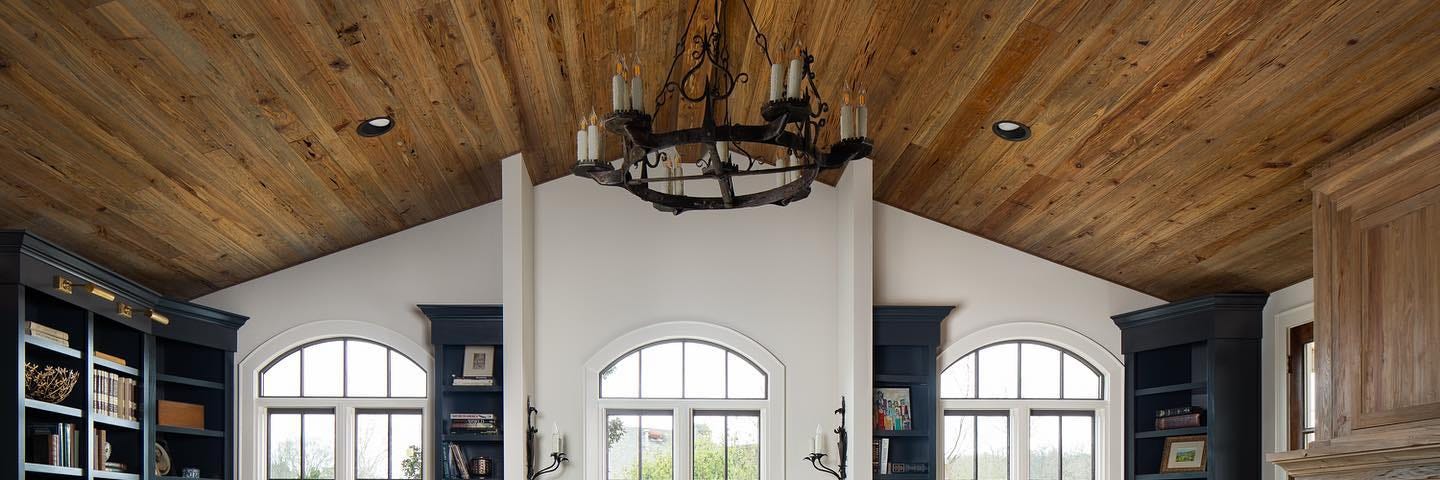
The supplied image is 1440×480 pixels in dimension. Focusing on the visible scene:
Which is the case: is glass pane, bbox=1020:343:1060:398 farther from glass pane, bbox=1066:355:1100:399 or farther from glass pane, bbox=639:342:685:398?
glass pane, bbox=639:342:685:398

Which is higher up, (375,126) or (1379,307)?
(375,126)

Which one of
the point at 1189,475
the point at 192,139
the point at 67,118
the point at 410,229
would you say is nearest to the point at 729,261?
the point at 410,229

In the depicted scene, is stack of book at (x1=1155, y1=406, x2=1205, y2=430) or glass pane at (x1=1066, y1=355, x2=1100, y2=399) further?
glass pane at (x1=1066, y1=355, x2=1100, y2=399)

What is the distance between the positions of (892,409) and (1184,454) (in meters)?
1.80

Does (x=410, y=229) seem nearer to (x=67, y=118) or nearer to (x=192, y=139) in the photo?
(x=192, y=139)

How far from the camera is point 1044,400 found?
8.62 metres

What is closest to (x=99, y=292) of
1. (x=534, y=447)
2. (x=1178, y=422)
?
(x=534, y=447)

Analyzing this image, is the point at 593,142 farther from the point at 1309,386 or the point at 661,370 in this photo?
the point at 1309,386

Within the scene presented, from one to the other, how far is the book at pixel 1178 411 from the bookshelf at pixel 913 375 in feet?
4.58

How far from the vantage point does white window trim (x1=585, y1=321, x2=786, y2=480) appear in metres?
8.45

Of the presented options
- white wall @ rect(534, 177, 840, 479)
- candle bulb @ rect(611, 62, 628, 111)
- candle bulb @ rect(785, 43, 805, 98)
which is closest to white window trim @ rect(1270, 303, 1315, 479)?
white wall @ rect(534, 177, 840, 479)

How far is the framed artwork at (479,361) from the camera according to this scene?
8305 millimetres

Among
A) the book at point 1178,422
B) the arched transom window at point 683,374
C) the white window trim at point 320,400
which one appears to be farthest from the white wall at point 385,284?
the book at point 1178,422

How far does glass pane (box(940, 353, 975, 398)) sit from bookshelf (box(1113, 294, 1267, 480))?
3.29 ft
